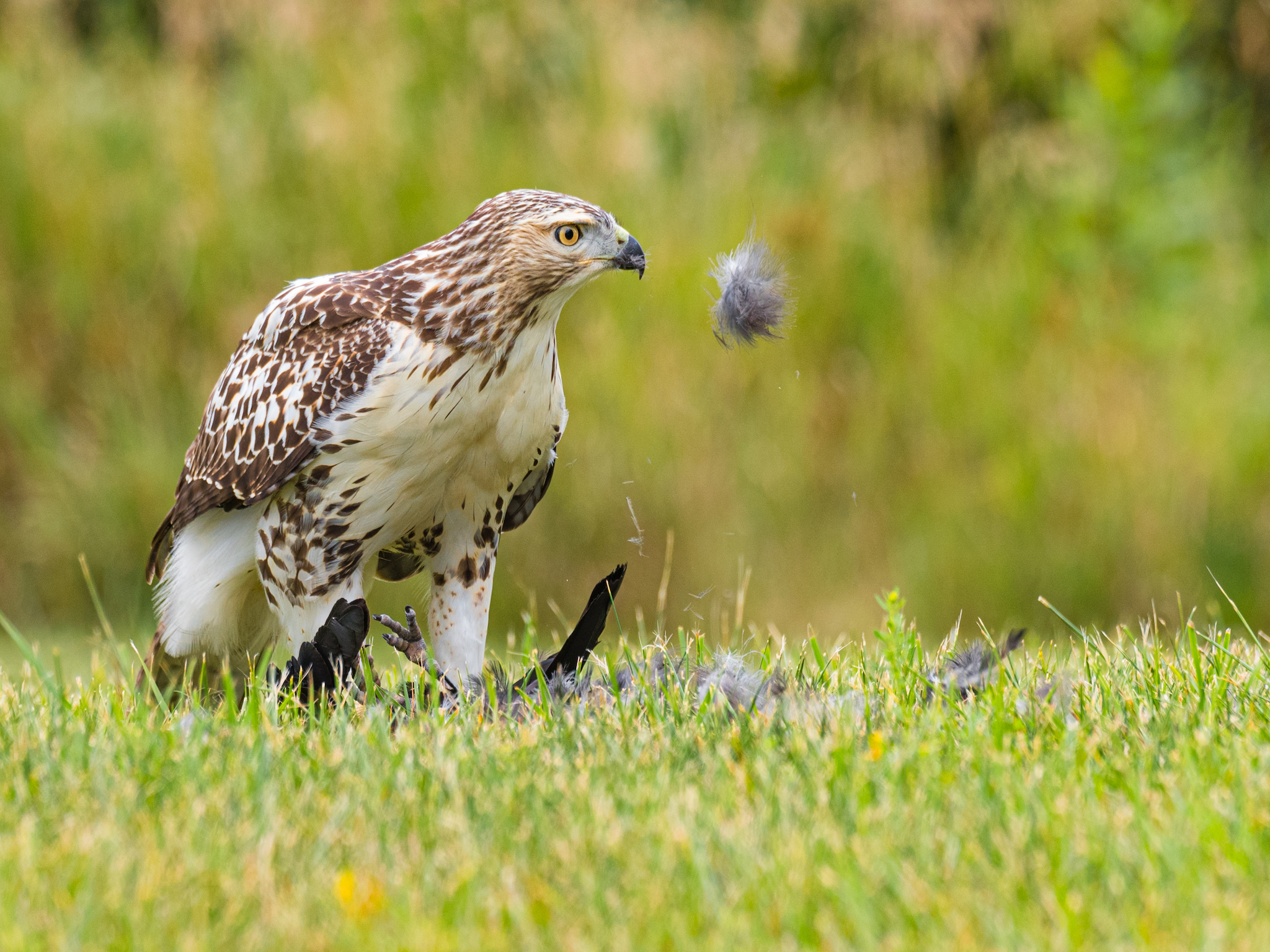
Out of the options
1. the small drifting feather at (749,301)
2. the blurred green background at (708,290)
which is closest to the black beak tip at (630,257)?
the small drifting feather at (749,301)

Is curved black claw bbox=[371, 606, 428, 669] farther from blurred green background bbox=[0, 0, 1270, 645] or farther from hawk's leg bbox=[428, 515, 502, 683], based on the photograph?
blurred green background bbox=[0, 0, 1270, 645]

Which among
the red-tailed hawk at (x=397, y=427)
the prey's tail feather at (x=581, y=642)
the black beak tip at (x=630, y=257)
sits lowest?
the prey's tail feather at (x=581, y=642)

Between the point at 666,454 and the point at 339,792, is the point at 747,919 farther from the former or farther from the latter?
the point at 666,454

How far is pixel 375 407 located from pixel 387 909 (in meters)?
1.63

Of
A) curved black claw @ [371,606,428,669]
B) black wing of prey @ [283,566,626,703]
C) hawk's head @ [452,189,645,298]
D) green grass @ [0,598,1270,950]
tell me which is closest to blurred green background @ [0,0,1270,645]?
curved black claw @ [371,606,428,669]

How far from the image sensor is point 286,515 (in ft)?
12.0

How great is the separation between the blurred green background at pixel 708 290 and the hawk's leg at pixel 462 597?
2116 millimetres

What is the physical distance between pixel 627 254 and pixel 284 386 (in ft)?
3.07

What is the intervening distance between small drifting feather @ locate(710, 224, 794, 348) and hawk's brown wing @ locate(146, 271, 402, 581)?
34.4 inches

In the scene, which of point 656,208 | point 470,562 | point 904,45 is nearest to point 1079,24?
point 904,45

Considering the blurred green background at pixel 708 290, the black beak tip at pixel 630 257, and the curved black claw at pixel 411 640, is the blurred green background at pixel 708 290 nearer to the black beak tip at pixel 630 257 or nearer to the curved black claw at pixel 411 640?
the curved black claw at pixel 411 640

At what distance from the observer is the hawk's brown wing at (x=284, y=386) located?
348 centimetres

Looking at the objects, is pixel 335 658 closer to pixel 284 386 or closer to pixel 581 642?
pixel 581 642

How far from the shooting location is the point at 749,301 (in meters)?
3.76
